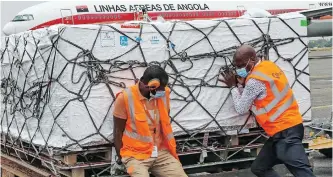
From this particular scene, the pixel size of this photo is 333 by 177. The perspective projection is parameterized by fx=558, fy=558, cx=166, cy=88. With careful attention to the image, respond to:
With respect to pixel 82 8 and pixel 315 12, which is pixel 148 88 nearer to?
pixel 82 8

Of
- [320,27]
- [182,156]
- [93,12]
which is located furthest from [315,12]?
[182,156]

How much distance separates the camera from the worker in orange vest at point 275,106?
498 centimetres

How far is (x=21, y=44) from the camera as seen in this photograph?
5.73 m

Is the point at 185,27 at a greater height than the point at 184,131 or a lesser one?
greater

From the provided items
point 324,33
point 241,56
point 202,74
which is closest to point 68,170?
point 202,74

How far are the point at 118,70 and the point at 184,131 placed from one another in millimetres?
895

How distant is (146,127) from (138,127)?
0.07 meters

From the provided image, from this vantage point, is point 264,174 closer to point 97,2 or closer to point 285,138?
point 285,138

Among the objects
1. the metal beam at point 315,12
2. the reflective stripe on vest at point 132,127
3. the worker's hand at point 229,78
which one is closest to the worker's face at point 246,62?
the worker's hand at point 229,78

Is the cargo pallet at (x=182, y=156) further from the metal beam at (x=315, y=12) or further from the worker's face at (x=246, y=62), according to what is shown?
the metal beam at (x=315, y=12)

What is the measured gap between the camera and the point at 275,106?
5027 millimetres

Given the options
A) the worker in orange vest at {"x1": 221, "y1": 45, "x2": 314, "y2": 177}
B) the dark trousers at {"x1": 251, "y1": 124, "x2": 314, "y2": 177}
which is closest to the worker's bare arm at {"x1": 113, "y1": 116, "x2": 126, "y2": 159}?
the worker in orange vest at {"x1": 221, "y1": 45, "x2": 314, "y2": 177}

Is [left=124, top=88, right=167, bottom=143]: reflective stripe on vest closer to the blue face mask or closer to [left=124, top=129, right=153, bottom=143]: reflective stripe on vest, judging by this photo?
[left=124, top=129, right=153, bottom=143]: reflective stripe on vest

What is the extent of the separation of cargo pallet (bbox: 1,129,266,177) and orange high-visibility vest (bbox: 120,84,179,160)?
356 millimetres
